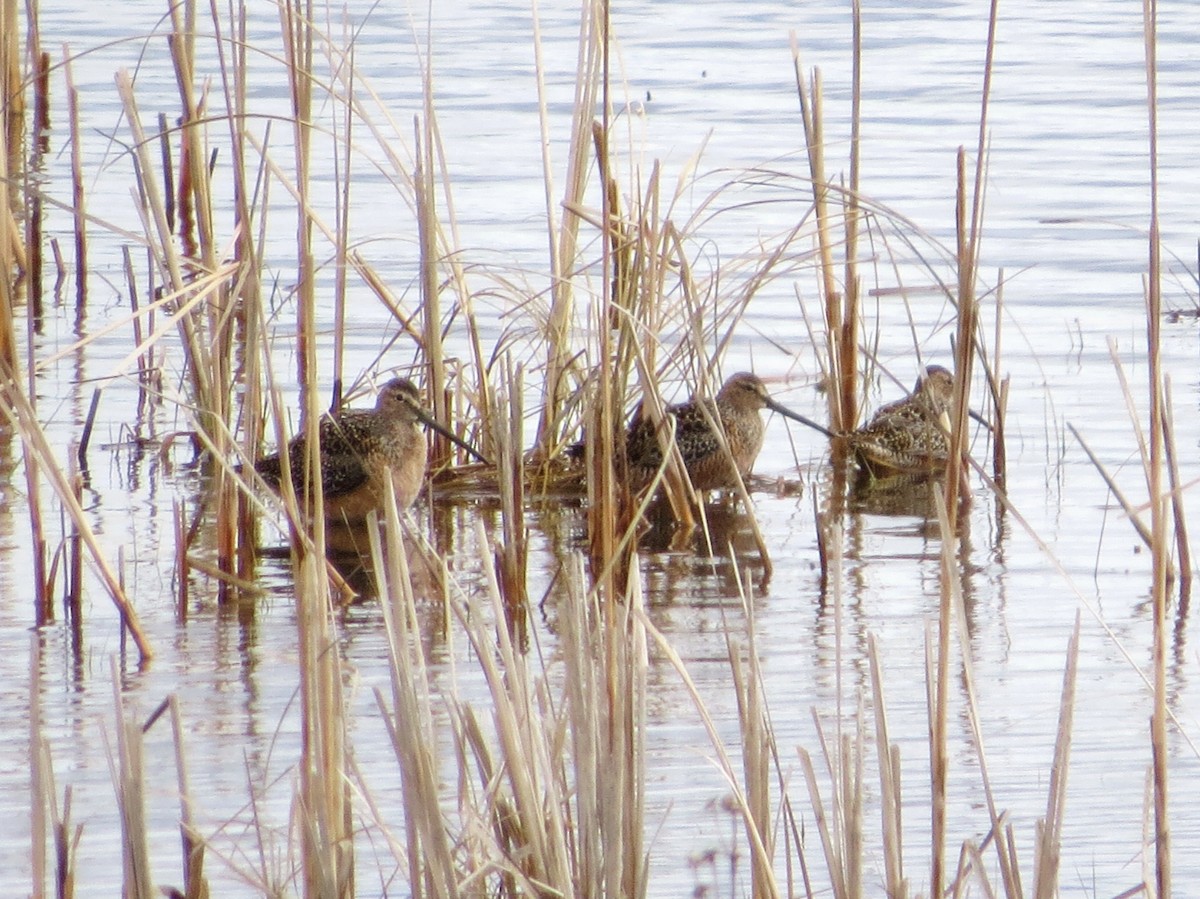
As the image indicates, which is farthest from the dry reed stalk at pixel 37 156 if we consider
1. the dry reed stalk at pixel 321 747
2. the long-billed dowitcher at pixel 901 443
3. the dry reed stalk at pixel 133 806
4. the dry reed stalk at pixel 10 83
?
the dry reed stalk at pixel 133 806

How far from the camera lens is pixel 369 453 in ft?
22.5

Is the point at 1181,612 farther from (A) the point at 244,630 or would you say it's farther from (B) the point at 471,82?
(B) the point at 471,82

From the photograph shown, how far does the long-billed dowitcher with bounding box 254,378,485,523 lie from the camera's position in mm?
6879

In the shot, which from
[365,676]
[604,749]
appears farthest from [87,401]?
[604,749]

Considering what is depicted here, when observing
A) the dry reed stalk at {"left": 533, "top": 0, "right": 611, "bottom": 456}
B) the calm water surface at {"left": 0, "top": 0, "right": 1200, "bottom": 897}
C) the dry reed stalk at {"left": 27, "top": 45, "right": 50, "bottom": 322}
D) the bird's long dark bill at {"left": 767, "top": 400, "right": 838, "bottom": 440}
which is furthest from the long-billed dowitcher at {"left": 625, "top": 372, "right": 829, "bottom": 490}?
the dry reed stalk at {"left": 27, "top": 45, "right": 50, "bottom": 322}

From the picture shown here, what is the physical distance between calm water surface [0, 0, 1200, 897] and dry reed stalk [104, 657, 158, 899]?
1.07 feet

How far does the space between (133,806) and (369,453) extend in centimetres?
384

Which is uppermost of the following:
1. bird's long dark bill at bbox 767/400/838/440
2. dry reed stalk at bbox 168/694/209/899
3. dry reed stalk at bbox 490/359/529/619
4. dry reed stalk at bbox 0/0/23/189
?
dry reed stalk at bbox 0/0/23/189

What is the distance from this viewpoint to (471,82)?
16.1 meters

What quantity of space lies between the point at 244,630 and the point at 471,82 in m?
11.0

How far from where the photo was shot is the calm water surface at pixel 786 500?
14.4 feet

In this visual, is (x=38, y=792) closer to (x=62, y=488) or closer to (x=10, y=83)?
(x=62, y=488)

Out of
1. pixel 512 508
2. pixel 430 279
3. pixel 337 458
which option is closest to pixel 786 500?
pixel 337 458

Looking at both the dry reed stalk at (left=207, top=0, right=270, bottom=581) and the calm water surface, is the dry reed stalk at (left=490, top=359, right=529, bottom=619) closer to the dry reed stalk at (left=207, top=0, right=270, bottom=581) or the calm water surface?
the calm water surface
